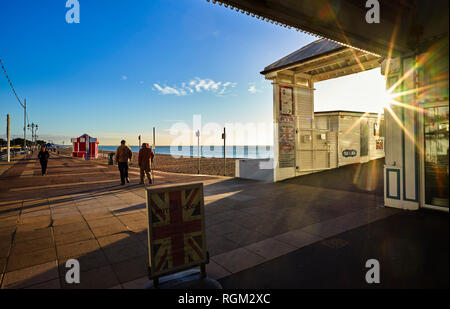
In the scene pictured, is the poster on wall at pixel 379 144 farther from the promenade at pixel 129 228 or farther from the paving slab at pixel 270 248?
the paving slab at pixel 270 248

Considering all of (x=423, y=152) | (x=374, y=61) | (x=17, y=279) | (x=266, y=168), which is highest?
(x=374, y=61)

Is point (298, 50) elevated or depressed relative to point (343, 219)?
elevated

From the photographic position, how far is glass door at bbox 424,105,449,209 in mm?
5666

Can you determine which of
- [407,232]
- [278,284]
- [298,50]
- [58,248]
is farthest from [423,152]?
[58,248]

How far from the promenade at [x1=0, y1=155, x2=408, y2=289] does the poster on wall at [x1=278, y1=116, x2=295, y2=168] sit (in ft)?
7.69

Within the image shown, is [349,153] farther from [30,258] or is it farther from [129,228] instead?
[30,258]

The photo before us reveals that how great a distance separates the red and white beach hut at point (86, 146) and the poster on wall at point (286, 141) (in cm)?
2485

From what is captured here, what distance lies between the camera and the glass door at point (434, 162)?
5.67m

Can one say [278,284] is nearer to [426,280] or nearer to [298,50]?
[426,280]

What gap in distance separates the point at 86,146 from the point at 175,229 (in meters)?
31.5

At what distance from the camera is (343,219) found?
5.55 meters

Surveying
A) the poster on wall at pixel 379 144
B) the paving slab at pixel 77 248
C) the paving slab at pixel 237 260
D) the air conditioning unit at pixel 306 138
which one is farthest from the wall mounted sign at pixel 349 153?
the paving slab at pixel 77 248
